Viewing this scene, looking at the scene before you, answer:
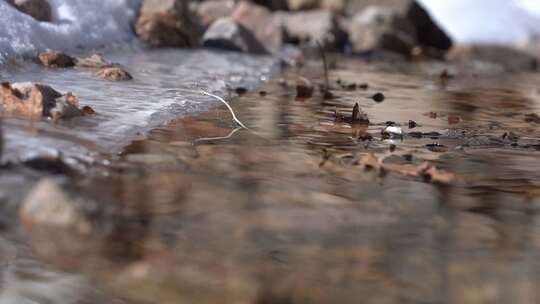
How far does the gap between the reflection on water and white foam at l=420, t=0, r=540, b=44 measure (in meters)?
13.2

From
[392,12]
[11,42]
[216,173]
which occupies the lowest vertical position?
[216,173]

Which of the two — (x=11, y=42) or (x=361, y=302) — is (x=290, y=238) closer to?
(x=361, y=302)

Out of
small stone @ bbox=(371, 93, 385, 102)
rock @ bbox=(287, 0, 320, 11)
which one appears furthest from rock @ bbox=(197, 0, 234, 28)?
small stone @ bbox=(371, 93, 385, 102)

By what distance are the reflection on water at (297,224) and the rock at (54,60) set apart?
1.41m

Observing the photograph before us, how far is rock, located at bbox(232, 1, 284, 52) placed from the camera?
29.8 ft

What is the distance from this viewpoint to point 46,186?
163 centimetres

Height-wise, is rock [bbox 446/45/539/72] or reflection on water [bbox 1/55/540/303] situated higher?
rock [bbox 446/45/539/72]

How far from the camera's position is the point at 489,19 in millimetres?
16391

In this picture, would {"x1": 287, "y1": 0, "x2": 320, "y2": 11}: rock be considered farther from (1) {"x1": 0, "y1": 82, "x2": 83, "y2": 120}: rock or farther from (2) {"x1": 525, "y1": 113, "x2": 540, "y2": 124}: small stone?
(1) {"x1": 0, "y1": 82, "x2": 83, "y2": 120}: rock

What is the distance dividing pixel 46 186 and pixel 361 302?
0.77m

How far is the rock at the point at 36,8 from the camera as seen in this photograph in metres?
4.49

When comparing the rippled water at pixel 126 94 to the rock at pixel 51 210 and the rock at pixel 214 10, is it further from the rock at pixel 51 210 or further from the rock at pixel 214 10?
the rock at pixel 214 10

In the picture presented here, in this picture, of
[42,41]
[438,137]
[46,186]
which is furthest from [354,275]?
[42,41]

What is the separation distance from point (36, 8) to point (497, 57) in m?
9.12
